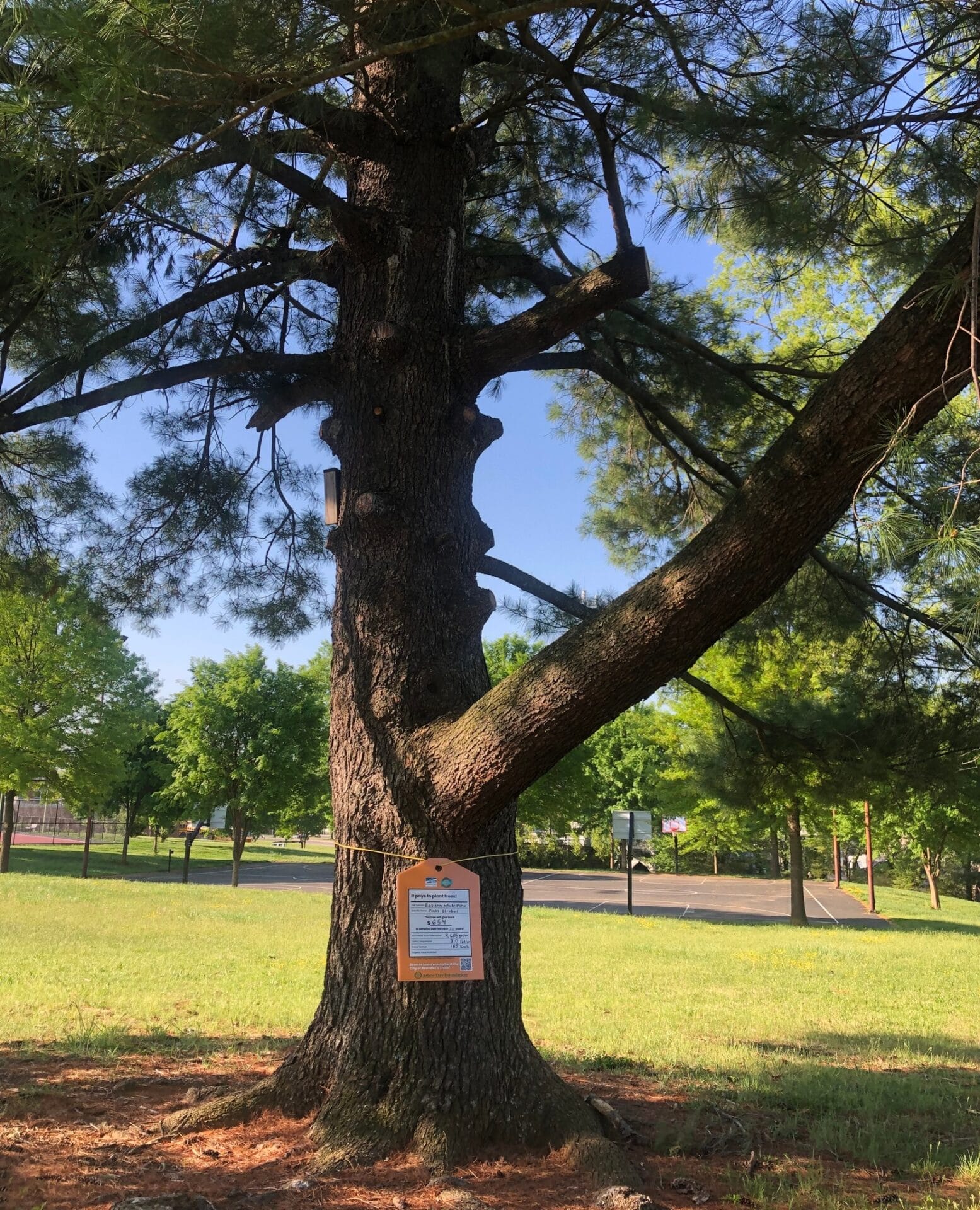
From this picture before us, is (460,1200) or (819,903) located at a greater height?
(460,1200)

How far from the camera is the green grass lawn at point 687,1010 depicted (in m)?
4.21

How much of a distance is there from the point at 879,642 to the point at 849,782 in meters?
0.86

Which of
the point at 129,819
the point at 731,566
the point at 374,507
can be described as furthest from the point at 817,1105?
the point at 129,819

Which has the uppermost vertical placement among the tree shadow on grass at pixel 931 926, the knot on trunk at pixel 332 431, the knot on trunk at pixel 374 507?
the knot on trunk at pixel 332 431

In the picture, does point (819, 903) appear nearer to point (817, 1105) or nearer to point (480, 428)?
point (817, 1105)

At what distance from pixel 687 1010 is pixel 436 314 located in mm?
6467

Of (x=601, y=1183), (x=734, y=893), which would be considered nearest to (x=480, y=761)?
(x=601, y=1183)

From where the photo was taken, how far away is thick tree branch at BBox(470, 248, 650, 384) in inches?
154

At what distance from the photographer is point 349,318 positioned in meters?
4.40

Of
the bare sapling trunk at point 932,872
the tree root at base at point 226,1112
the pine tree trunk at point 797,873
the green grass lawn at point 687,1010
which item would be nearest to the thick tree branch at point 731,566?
the tree root at base at point 226,1112

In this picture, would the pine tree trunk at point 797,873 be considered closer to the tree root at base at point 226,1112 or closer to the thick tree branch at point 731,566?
the tree root at base at point 226,1112

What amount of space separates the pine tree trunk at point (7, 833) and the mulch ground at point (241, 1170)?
76.0 feet

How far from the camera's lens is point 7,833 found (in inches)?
989

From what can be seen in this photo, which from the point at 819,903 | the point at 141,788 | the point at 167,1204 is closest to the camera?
the point at 167,1204
